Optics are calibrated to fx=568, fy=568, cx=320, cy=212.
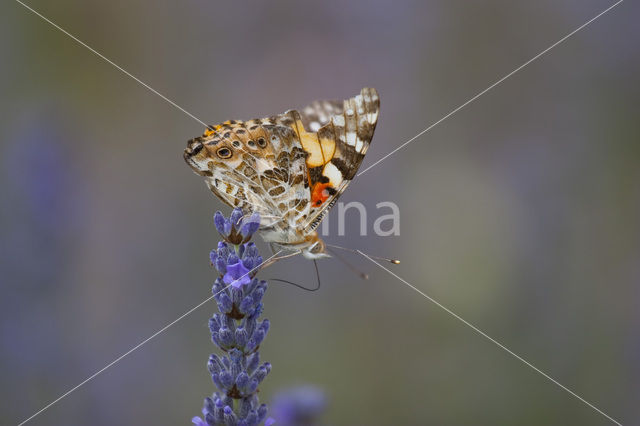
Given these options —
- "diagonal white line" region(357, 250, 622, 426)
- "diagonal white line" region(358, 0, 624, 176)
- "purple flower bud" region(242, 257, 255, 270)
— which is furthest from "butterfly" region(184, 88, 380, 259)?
"diagonal white line" region(358, 0, 624, 176)

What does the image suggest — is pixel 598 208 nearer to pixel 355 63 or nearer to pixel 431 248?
pixel 431 248

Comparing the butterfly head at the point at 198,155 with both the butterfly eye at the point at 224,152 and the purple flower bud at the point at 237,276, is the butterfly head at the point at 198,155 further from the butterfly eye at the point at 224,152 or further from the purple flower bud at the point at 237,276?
the purple flower bud at the point at 237,276

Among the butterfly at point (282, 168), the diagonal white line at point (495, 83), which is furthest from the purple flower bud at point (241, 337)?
the diagonal white line at point (495, 83)

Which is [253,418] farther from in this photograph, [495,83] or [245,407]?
[495,83]

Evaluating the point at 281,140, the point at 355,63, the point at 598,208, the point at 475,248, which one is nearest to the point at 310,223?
the point at 281,140

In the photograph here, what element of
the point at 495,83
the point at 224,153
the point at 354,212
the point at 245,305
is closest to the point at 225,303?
the point at 245,305

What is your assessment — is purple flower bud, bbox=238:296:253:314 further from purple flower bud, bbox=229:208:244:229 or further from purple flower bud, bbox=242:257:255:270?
purple flower bud, bbox=229:208:244:229
